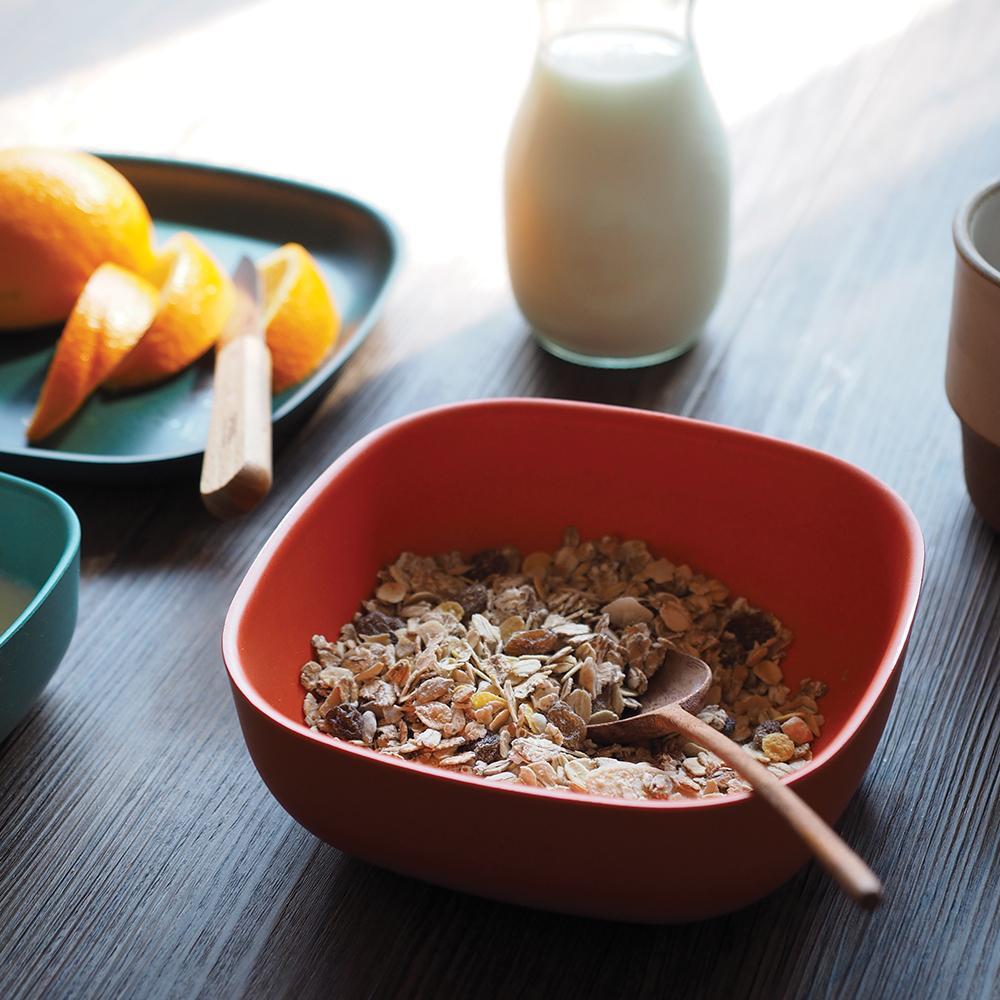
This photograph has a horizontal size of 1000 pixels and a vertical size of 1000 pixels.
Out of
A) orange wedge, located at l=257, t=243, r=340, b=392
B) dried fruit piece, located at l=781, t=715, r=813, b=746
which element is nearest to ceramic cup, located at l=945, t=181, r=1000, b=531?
dried fruit piece, located at l=781, t=715, r=813, b=746

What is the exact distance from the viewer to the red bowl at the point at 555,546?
0.48 m

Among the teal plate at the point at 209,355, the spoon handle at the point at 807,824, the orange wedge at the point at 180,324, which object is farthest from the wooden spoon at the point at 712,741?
the orange wedge at the point at 180,324

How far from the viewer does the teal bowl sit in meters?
0.61

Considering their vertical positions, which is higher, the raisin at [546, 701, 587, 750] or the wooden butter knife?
the wooden butter knife

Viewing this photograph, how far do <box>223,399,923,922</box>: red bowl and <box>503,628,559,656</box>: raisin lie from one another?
10 centimetres

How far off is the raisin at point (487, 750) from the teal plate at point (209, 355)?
1.04ft

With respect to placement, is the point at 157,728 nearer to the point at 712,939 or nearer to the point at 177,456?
the point at 177,456

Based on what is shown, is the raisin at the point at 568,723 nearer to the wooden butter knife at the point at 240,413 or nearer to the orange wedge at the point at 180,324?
the wooden butter knife at the point at 240,413

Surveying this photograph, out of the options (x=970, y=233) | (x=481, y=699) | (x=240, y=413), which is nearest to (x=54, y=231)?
(x=240, y=413)

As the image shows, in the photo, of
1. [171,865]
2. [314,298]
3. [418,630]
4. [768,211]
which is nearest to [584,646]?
[418,630]

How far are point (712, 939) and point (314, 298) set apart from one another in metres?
0.56

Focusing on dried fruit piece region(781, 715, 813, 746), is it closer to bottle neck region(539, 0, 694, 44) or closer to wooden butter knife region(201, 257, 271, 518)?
wooden butter knife region(201, 257, 271, 518)

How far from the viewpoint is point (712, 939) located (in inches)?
21.5

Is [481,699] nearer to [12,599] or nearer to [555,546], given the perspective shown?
[555,546]
